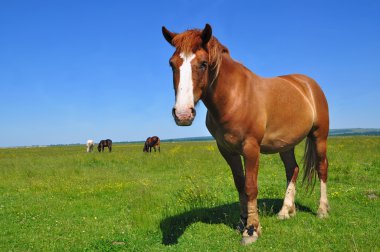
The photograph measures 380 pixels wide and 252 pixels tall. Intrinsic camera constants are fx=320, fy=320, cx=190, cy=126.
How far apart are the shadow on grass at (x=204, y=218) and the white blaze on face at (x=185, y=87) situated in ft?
9.65

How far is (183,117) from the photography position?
12.9ft

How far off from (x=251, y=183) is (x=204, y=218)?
2236 mm

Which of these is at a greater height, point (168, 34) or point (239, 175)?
point (168, 34)

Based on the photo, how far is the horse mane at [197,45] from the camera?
14.4 ft

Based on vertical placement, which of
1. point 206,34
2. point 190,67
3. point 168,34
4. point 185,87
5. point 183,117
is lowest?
point 183,117

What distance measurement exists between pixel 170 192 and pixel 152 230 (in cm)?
374

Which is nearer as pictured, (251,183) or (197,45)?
(197,45)

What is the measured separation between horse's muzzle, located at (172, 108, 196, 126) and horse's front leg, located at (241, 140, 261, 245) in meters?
1.57

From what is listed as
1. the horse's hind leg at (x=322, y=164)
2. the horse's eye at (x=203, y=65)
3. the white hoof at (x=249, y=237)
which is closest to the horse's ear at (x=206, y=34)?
the horse's eye at (x=203, y=65)

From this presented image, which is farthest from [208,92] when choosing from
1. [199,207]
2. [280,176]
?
[280,176]

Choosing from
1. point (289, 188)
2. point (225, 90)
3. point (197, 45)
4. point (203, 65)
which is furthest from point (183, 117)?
point (289, 188)

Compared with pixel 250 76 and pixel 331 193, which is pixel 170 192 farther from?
pixel 250 76

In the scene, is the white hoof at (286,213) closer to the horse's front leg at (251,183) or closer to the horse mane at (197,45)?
the horse's front leg at (251,183)

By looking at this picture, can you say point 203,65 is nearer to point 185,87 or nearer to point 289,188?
point 185,87
